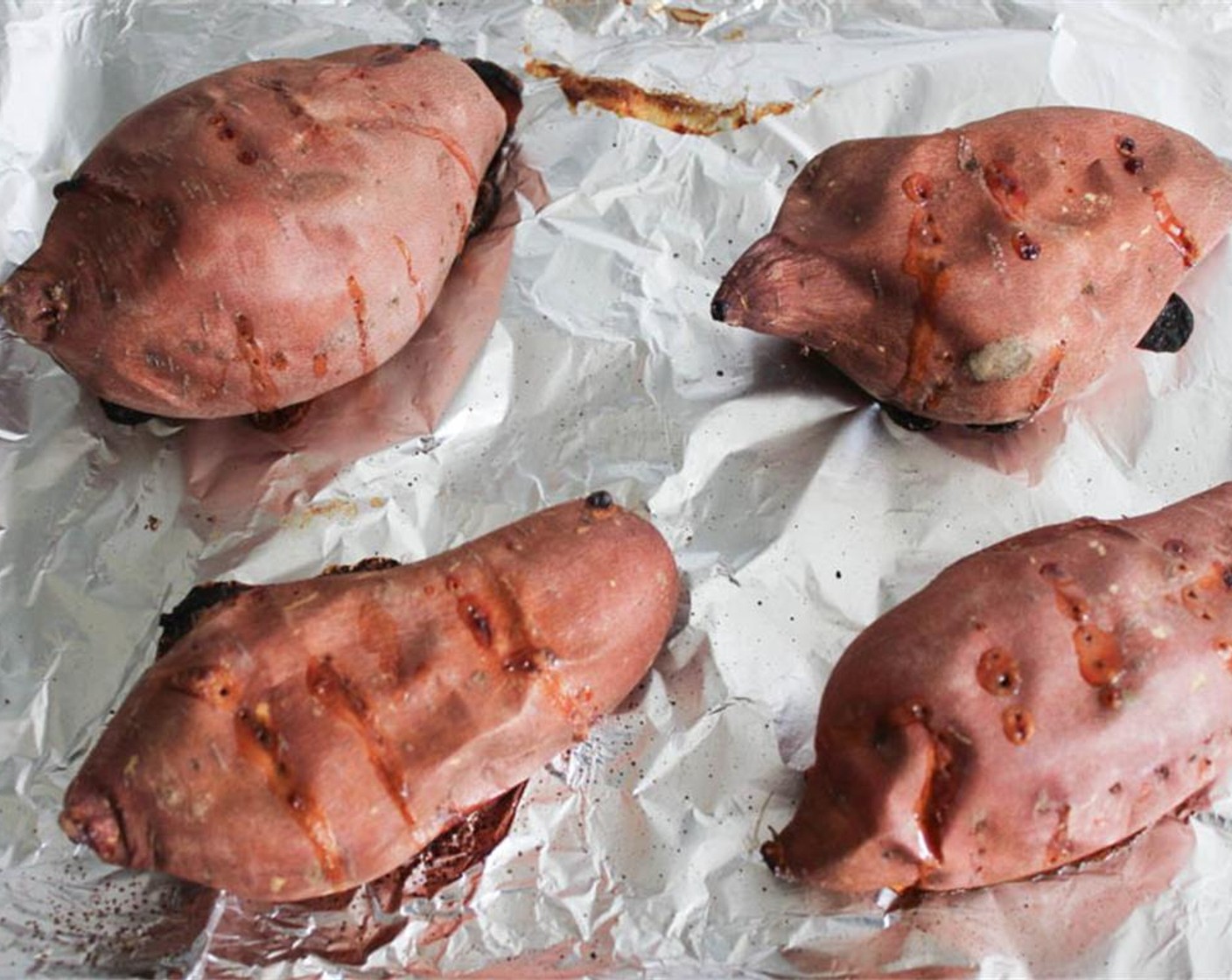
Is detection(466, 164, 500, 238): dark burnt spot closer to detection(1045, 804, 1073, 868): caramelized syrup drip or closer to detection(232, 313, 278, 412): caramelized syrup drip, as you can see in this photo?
detection(232, 313, 278, 412): caramelized syrup drip

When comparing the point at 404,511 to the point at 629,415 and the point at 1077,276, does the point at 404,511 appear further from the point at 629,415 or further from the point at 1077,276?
the point at 1077,276

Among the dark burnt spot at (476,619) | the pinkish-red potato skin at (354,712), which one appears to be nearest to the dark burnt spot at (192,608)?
the pinkish-red potato skin at (354,712)

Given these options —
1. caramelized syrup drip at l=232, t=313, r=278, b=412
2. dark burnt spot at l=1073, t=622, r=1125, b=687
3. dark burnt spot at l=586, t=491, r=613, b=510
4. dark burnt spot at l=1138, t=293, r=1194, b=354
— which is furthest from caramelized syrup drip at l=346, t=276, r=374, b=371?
dark burnt spot at l=1138, t=293, r=1194, b=354

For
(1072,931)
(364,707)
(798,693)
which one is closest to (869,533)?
(798,693)

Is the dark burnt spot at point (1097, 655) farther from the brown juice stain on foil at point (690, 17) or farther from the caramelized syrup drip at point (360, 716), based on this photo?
the brown juice stain on foil at point (690, 17)

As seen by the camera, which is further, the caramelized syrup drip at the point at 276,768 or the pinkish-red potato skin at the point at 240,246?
the pinkish-red potato skin at the point at 240,246
